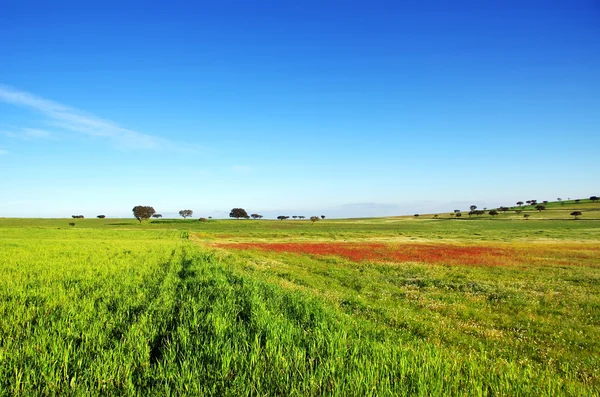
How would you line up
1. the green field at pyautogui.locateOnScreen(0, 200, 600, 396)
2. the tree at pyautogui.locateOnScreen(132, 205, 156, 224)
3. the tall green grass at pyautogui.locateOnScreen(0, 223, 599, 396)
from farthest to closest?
the tree at pyautogui.locateOnScreen(132, 205, 156, 224) → the green field at pyautogui.locateOnScreen(0, 200, 600, 396) → the tall green grass at pyautogui.locateOnScreen(0, 223, 599, 396)

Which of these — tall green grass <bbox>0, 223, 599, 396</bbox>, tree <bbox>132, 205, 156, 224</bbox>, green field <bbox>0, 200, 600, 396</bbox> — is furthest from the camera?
tree <bbox>132, 205, 156, 224</bbox>

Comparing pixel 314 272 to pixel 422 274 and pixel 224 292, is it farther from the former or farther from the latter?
pixel 224 292

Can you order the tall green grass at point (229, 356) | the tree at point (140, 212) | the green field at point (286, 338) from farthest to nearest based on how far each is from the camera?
the tree at point (140, 212) < the green field at point (286, 338) < the tall green grass at point (229, 356)

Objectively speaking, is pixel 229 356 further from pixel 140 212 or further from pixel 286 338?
pixel 140 212

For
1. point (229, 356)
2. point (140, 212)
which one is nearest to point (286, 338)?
point (229, 356)

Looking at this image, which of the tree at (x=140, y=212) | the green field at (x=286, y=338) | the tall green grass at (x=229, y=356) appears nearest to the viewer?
the tall green grass at (x=229, y=356)

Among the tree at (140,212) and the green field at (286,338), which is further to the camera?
the tree at (140,212)

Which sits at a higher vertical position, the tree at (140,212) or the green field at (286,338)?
the tree at (140,212)

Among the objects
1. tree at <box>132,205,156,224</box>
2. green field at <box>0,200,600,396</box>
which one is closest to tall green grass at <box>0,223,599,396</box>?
green field at <box>0,200,600,396</box>

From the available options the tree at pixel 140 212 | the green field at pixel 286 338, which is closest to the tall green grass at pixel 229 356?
the green field at pixel 286 338

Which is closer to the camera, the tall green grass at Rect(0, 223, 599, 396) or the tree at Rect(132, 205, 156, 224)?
the tall green grass at Rect(0, 223, 599, 396)

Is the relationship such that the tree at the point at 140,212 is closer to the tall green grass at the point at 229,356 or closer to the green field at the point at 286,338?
the green field at the point at 286,338

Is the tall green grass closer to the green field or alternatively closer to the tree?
the green field

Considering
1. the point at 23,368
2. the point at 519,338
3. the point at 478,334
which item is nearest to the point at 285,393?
the point at 23,368
